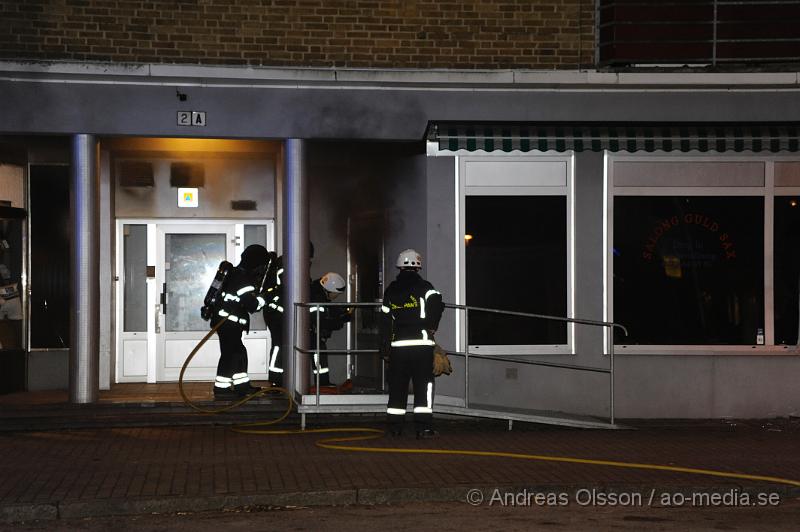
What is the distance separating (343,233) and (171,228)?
2326 mm

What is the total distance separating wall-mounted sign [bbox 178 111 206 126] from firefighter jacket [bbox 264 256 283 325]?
2018 mm

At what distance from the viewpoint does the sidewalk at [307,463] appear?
884 cm

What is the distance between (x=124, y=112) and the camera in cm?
1321

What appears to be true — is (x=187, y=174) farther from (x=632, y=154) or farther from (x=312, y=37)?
(x=632, y=154)

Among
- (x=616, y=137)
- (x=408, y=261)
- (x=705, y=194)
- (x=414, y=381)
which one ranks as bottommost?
(x=414, y=381)

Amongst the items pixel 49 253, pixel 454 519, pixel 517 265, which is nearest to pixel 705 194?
pixel 517 265

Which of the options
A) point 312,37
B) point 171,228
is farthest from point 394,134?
point 171,228

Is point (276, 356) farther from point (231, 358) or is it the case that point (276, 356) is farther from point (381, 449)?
point (381, 449)

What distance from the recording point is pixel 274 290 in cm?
1441

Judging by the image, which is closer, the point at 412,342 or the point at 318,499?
the point at 318,499

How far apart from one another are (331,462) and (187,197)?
21.7ft

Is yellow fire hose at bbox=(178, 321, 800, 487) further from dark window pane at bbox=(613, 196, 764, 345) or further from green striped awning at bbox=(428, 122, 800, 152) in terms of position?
dark window pane at bbox=(613, 196, 764, 345)

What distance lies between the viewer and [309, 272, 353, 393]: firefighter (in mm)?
14070

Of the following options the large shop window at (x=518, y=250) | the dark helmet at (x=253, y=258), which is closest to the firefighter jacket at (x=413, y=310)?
the large shop window at (x=518, y=250)
